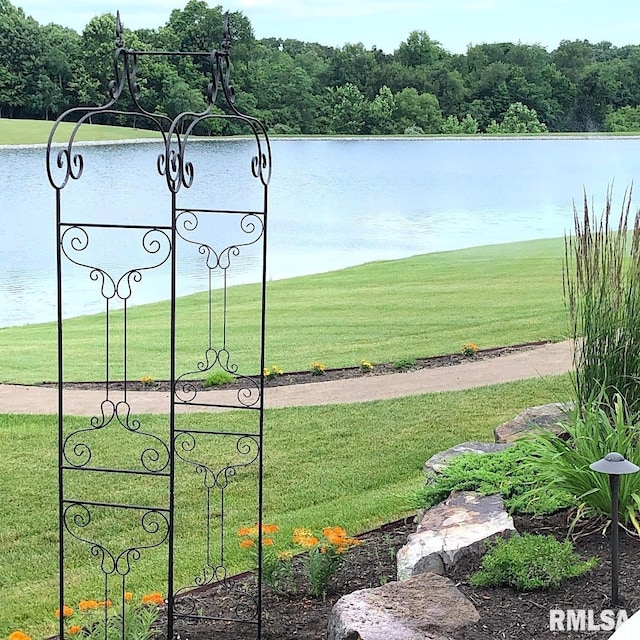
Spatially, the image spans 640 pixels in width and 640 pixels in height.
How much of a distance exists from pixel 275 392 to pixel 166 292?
6.40m

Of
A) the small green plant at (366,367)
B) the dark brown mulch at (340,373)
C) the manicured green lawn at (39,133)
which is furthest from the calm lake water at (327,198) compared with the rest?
the small green plant at (366,367)

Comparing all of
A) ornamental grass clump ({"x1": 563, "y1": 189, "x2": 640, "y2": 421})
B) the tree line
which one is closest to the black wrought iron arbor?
ornamental grass clump ({"x1": 563, "y1": 189, "x2": 640, "y2": 421})

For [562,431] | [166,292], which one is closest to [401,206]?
[166,292]

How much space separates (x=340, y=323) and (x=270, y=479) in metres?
4.40

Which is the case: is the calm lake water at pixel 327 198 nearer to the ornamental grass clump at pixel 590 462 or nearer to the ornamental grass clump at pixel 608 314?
the ornamental grass clump at pixel 608 314

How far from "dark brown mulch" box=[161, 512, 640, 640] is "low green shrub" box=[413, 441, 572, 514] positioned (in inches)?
2.7

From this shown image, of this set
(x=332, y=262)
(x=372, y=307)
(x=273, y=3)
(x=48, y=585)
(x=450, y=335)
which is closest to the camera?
(x=48, y=585)

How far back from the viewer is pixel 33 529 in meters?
3.91

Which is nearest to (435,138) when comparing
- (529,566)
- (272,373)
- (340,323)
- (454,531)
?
(340,323)

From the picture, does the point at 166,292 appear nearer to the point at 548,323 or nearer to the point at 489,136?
the point at 548,323

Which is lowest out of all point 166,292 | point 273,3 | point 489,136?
point 166,292

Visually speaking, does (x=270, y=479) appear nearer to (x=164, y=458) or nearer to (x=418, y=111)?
(x=164, y=458)

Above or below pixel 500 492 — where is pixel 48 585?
below

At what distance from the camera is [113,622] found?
270cm
